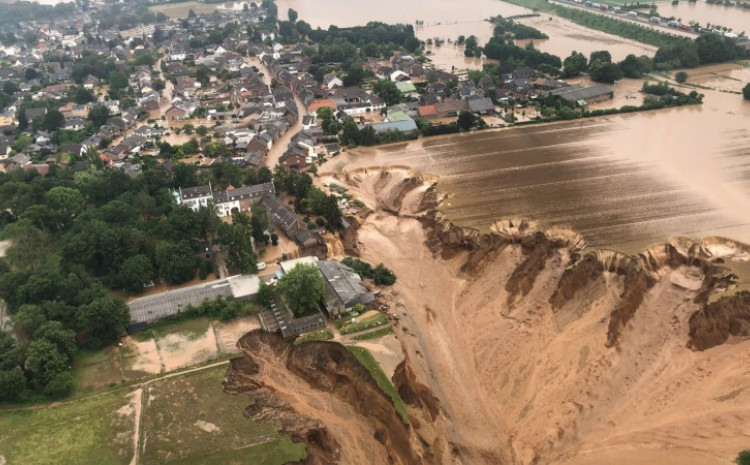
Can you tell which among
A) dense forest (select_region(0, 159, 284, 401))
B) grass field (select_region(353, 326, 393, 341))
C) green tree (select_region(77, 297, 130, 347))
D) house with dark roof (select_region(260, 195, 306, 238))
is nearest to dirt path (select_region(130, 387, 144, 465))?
dense forest (select_region(0, 159, 284, 401))

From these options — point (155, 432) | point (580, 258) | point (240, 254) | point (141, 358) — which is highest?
point (580, 258)

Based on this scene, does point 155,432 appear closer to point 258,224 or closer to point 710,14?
point 258,224

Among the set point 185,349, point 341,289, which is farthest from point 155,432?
point 341,289

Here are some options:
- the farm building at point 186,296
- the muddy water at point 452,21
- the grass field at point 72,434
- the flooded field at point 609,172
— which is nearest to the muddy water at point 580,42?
the muddy water at point 452,21

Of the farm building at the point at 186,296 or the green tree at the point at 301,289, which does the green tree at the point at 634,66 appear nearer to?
the green tree at the point at 301,289

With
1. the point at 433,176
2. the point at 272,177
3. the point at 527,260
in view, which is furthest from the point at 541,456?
the point at 272,177

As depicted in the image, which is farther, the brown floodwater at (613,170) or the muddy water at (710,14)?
the muddy water at (710,14)
